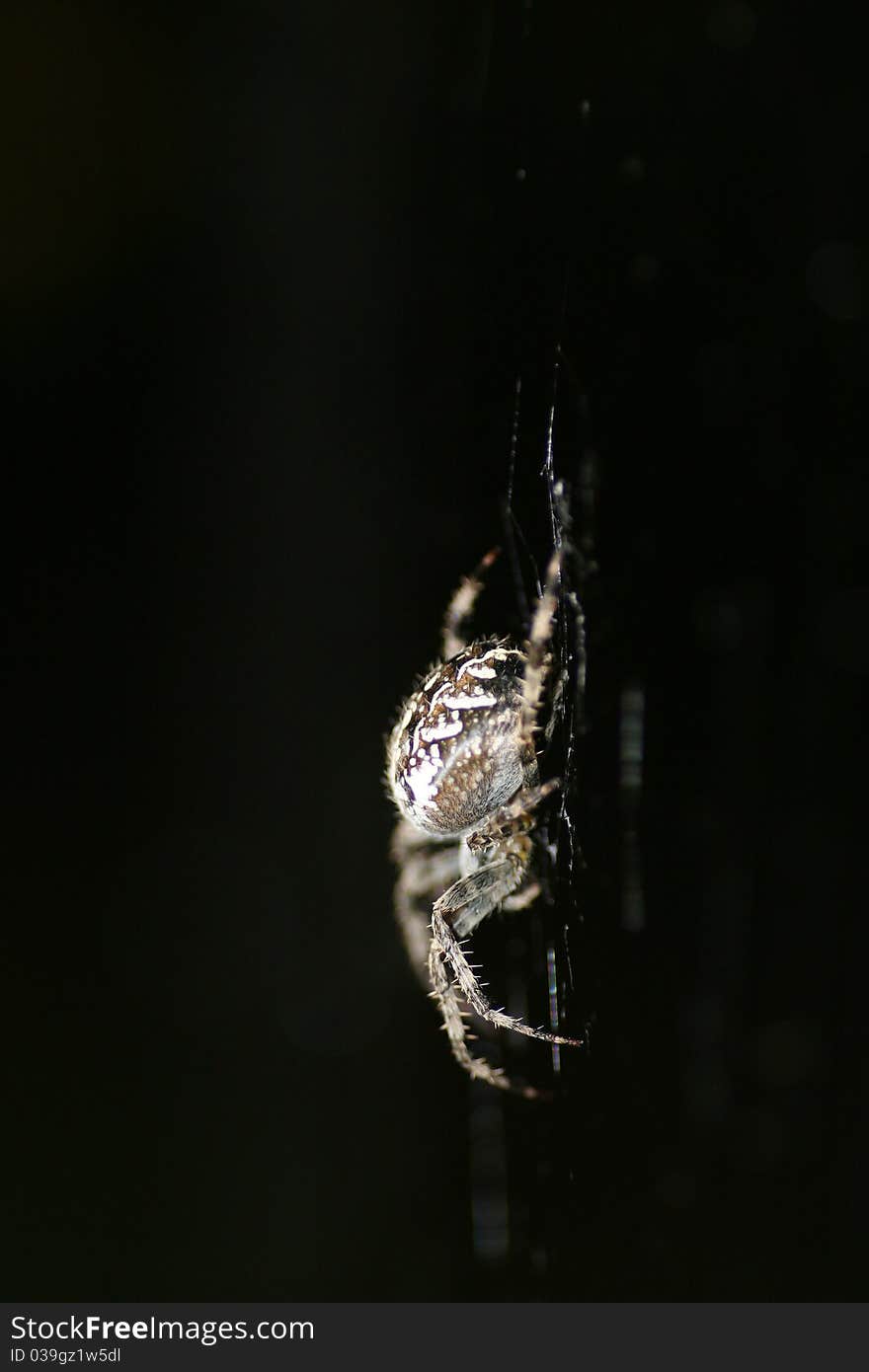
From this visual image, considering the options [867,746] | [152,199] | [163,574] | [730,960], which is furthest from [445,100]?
[730,960]

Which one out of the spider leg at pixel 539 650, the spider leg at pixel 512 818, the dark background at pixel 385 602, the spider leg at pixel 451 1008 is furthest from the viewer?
the dark background at pixel 385 602

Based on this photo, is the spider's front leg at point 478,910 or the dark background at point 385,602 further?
the dark background at point 385,602

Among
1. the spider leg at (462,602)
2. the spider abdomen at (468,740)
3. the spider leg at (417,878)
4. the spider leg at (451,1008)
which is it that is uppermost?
the spider leg at (462,602)

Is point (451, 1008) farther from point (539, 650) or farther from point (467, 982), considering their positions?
point (539, 650)

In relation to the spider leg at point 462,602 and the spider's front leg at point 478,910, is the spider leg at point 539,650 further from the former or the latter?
the spider leg at point 462,602

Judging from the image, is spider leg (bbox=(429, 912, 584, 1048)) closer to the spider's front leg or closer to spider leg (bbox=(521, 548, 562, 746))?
the spider's front leg

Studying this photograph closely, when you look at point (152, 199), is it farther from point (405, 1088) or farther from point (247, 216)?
point (405, 1088)

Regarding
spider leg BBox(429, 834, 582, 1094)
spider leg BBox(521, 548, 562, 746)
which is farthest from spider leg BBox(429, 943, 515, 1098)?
spider leg BBox(521, 548, 562, 746)

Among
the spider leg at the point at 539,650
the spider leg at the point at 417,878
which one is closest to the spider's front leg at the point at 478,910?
the spider leg at the point at 539,650
